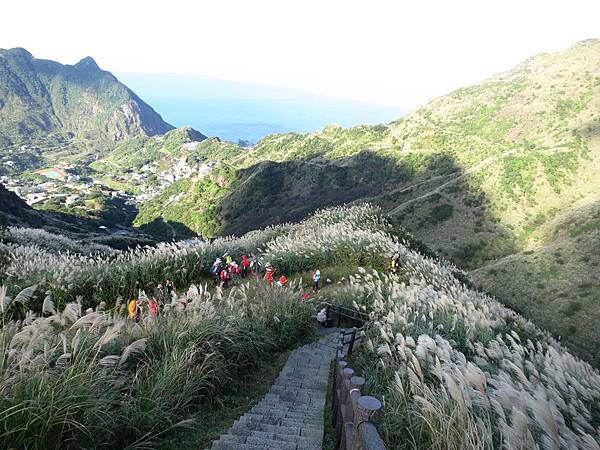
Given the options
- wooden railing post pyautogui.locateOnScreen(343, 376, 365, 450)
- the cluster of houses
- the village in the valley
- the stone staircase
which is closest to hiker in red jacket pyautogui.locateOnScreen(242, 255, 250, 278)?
the stone staircase

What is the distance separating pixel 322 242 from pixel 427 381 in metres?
10.6

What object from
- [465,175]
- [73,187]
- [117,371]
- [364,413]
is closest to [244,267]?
[117,371]

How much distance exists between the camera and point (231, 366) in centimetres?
637

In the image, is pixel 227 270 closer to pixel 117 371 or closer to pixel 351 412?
pixel 117 371

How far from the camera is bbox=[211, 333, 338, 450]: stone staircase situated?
14.7 ft

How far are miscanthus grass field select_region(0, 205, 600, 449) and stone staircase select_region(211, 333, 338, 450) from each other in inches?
23.7

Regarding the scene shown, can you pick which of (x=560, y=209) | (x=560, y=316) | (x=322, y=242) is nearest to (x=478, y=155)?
(x=560, y=209)

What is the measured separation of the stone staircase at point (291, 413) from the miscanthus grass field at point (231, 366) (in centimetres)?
60

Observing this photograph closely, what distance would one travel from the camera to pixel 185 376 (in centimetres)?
513

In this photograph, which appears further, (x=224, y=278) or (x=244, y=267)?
(x=244, y=267)

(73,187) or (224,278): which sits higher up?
(224,278)

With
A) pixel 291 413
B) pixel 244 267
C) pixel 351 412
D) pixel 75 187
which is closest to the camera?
pixel 351 412

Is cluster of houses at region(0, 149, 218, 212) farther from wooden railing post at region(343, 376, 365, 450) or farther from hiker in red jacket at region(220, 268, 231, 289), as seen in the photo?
wooden railing post at region(343, 376, 365, 450)

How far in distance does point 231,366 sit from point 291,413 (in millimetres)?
1297
